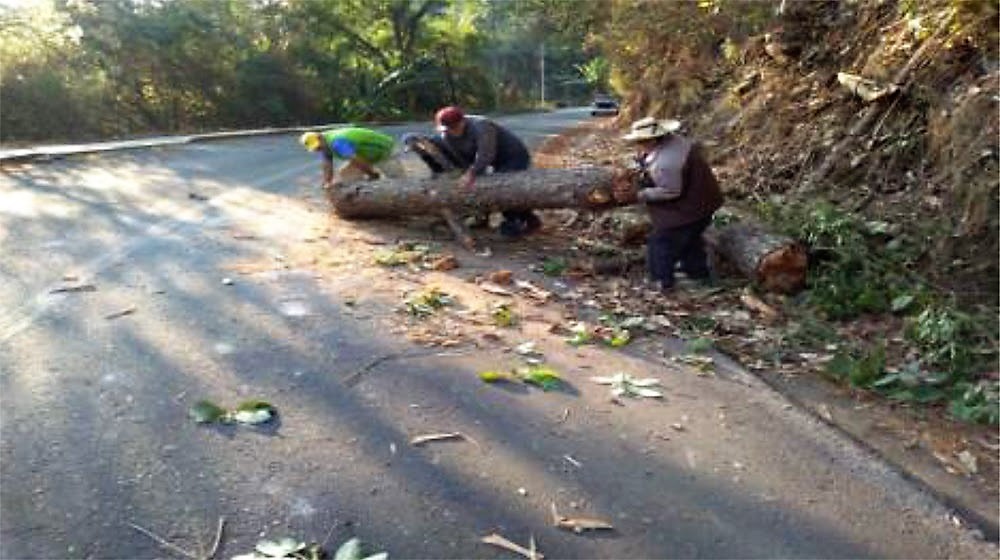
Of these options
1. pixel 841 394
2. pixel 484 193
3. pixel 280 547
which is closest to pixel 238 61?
pixel 484 193

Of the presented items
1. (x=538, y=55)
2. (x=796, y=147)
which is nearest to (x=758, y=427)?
(x=796, y=147)

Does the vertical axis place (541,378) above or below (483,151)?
below

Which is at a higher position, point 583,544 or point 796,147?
point 796,147

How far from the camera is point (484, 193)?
26.4 ft

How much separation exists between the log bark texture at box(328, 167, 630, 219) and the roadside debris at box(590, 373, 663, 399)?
293cm

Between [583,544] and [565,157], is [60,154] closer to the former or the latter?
[565,157]

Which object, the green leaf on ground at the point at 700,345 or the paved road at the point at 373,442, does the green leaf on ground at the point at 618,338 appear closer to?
the paved road at the point at 373,442

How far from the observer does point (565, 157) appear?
16078mm

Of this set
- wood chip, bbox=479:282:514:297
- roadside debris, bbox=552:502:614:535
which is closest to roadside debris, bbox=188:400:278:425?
roadside debris, bbox=552:502:614:535

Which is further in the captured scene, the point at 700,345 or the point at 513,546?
the point at 700,345

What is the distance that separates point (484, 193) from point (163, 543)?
5353mm

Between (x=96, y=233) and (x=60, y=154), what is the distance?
8653mm

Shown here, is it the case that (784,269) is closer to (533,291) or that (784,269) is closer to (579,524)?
(533,291)

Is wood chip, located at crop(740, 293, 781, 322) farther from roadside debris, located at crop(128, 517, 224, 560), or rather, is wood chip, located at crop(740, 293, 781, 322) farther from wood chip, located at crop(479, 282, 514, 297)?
roadside debris, located at crop(128, 517, 224, 560)
